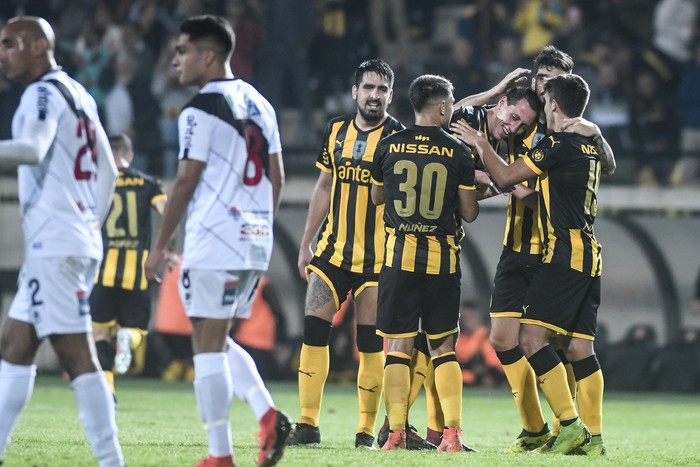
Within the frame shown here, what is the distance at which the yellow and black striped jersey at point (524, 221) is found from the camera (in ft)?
27.1

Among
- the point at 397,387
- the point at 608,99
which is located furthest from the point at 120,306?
the point at 608,99

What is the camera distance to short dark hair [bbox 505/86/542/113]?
8062mm

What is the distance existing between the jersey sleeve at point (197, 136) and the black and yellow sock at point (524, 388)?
3076 millimetres

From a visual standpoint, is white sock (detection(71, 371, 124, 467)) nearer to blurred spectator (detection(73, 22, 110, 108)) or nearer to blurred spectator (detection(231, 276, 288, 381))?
blurred spectator (detection(231, 276, 288, 381))

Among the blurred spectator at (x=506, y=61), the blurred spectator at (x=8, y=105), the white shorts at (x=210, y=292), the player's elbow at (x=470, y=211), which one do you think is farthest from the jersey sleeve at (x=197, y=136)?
the blurred spectator at (x=8, y=105)

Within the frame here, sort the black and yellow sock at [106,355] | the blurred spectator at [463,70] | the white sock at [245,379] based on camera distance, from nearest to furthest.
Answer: the white sock at [245,379] → the black and yellow sock at [106,355] → the blurred spectator at [463,70]

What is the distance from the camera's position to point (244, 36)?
17594 millimetres

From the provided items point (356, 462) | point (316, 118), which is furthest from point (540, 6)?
point (356, 462)

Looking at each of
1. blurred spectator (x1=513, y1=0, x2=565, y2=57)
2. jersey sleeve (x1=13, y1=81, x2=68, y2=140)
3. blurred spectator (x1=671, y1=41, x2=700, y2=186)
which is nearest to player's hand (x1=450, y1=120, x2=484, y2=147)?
jersey sleeve (x1=13, y1=81, x2=68, y2=140)

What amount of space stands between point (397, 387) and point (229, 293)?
2.04 m

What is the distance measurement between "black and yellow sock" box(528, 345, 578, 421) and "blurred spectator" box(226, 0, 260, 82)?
33.7 ft

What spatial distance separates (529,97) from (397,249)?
50.9 inches

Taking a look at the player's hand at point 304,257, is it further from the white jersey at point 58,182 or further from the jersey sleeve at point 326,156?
the white jersey at point 58,182

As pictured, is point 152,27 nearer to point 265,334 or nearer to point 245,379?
point 265,334
